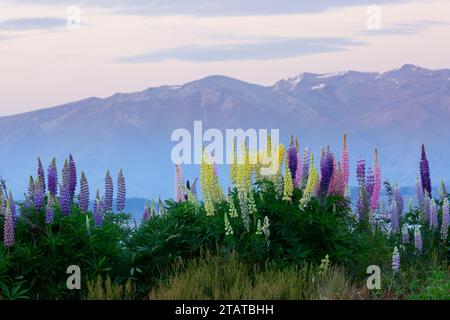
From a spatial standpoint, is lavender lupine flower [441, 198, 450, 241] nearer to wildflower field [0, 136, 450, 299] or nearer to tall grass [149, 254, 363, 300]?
wildflower field [0, 136, 450, 299]

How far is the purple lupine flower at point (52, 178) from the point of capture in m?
13.1

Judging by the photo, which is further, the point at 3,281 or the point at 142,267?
the point at 142,267

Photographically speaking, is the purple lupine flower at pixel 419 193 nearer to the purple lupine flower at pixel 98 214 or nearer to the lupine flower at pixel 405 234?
the lupine flower at pixel 405 234

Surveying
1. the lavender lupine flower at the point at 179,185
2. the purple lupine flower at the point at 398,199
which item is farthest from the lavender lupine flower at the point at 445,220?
the lavender lupine flower at the point at 179,185

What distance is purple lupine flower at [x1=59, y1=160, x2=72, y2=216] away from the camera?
1262cm

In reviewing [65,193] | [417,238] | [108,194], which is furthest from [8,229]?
[417,238]

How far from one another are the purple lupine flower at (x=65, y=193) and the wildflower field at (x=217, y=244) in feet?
0.06

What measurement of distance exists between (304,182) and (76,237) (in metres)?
3.97

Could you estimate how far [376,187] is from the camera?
585 inches

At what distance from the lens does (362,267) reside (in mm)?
13125

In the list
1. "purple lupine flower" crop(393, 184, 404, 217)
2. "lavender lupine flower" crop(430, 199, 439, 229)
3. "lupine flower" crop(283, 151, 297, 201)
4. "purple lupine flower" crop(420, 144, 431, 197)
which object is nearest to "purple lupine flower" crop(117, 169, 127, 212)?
"lupine flower" crop(283, 151, 297, 201)
